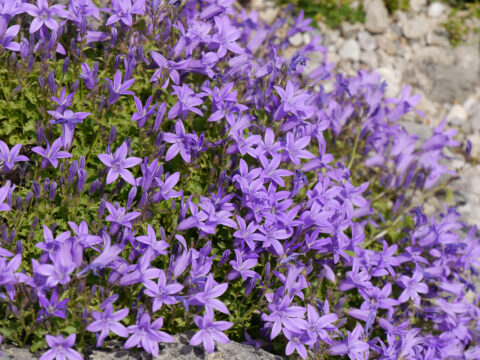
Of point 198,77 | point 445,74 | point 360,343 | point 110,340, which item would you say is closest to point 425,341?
point 360,343

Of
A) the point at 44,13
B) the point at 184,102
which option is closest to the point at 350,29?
the point at 184,102

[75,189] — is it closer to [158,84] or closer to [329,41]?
[158,84]

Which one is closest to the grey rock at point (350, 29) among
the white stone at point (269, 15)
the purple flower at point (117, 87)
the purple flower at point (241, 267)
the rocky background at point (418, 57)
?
the rocky background at point (418, 57)

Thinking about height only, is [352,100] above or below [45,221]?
above

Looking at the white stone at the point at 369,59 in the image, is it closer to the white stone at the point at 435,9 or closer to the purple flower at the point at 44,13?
the white stone at the point at 435,9

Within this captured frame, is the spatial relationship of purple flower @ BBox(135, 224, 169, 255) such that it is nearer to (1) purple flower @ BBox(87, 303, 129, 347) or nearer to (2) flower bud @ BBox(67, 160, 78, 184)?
(1) purple flower @ BBox(87, 303, 129, 347)

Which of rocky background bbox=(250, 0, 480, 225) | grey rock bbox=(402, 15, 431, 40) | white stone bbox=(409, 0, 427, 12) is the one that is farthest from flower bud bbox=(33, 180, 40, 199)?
white stone bbox=(409, 0, 427, 12)

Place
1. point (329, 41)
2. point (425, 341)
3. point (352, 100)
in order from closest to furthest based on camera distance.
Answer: point (425, 341), point (352, 100), point (329, 41)
